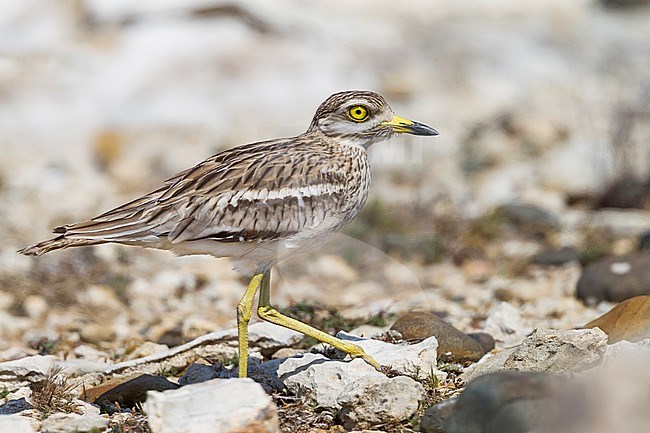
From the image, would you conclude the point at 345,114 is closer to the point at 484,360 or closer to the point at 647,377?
the point at 484,360

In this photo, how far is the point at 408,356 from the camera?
16.4 ft

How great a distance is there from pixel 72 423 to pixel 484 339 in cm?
254

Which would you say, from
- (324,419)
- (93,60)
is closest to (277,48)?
(93,60)

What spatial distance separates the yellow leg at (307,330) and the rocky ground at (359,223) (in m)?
0.14

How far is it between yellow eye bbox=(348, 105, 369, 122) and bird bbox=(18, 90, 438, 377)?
0.81 feet

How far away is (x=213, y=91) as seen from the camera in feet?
42.7

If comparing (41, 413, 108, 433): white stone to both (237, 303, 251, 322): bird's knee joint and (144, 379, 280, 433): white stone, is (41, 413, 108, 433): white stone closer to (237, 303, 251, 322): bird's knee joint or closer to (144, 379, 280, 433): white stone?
(144, 379, 280, 433): white stone

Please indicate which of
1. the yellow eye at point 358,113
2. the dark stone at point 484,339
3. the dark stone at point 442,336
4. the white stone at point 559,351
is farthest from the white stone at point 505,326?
the yellow eye at point 358,113

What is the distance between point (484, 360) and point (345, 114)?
1.55 metres

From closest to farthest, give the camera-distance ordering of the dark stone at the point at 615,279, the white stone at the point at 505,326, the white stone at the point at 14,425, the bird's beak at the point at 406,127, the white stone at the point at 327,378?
the white stone at the point at 14,425
the white stone at the point at 327,378
the bird's beak at the point at 406,127
the white stone at the point at 505,326
the dark stone at the point at 615,279

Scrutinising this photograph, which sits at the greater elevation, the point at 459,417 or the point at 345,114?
the point at 345,114

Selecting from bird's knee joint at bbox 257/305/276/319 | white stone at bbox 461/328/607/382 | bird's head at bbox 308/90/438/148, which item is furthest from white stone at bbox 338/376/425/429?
bird's head at bbox 308/90/438/148

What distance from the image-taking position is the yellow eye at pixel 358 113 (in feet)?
18.0

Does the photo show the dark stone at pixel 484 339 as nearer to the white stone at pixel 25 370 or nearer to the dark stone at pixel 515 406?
the dark stone at pixel 515 406
